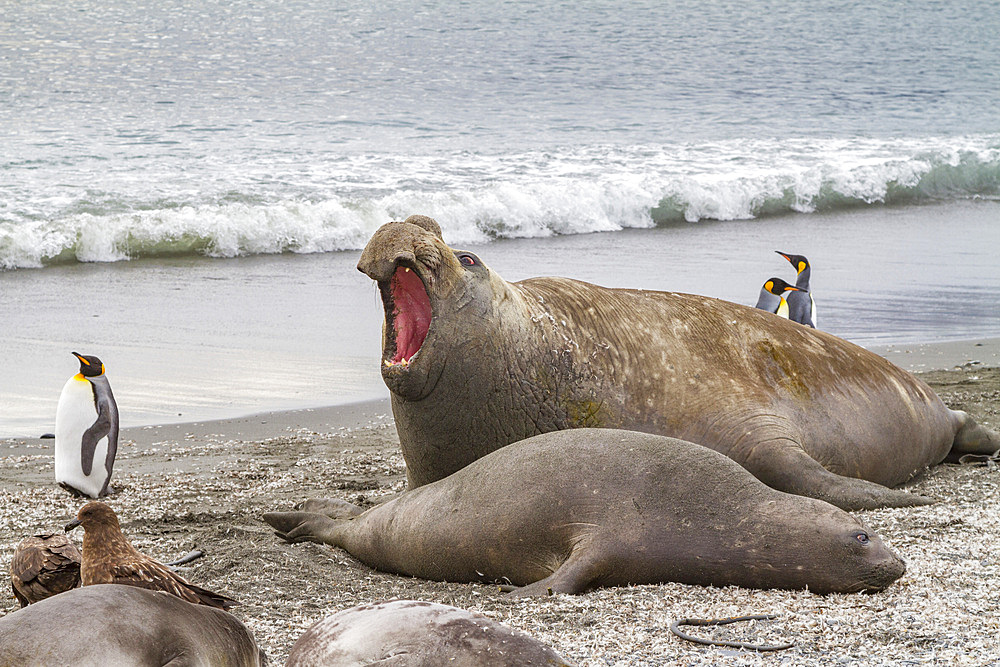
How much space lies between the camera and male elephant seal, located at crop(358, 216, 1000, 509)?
4.55m

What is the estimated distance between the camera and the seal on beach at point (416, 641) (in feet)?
8.30

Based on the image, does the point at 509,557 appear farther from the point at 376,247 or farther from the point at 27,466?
the point at 27,466

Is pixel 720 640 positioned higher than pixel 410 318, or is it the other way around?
pixel 410 318

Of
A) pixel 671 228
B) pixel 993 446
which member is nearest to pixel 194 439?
pixel 993 446

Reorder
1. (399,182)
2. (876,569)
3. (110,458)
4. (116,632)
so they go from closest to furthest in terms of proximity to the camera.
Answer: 1. (116,632)
2. (876,569)
3. (110,458)
4. (399,182)

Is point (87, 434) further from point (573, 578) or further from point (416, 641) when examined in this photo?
point (416, 641)

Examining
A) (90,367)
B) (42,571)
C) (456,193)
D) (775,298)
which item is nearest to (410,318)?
(42,571)

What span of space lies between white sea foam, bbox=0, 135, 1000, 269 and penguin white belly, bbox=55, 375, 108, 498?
727 cm

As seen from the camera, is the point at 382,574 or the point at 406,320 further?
the point at 406,320

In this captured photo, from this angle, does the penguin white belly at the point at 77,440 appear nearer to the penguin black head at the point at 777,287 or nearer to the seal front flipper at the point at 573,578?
the seal front flipper at the point at 573,578

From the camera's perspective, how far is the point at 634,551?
383cm

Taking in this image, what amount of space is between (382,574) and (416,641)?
1796 millimetres

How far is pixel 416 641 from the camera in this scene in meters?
2.58

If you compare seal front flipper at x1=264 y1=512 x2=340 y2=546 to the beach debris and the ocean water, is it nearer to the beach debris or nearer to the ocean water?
the beach debris
